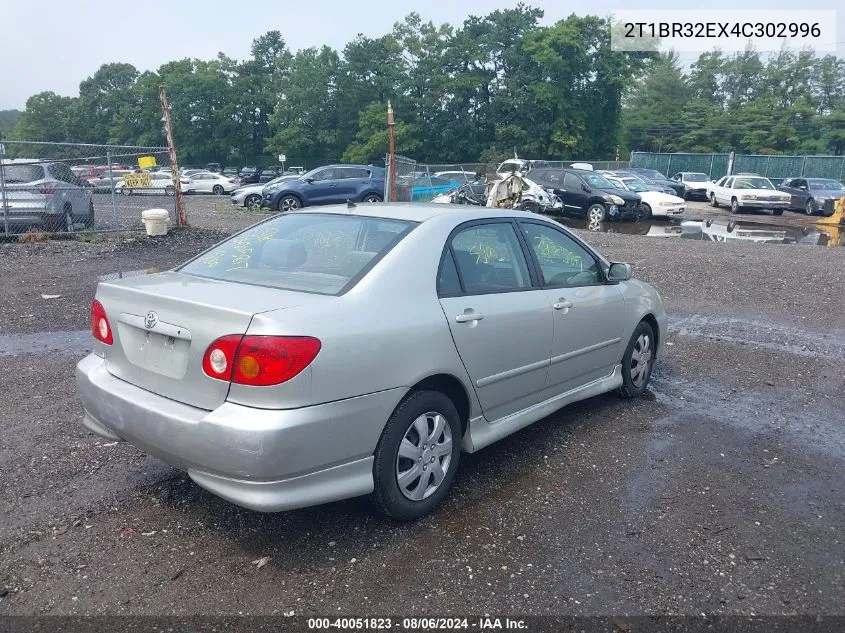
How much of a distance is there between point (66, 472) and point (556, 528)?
108 inches

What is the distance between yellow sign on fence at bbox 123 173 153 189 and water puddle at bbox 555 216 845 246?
37.4 ft

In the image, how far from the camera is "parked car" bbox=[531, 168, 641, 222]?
21.3 m

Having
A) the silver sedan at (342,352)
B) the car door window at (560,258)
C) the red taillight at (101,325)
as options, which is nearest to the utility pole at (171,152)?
the silver sedan at (342,352)

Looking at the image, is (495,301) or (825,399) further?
(825,399)

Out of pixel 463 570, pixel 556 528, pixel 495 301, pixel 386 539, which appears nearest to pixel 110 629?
pixel 386 539

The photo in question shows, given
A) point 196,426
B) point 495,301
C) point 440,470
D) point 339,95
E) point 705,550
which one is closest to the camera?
point 196,426

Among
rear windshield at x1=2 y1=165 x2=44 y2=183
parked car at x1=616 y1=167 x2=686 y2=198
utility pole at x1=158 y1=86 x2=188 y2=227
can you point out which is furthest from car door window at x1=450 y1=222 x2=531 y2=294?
parked car at x1=616 y1=167 x2=686 y2=198

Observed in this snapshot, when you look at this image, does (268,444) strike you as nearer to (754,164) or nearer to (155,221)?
(155,221)

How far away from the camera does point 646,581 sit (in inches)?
123

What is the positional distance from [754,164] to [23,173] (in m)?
43.1

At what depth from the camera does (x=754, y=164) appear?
146 ft

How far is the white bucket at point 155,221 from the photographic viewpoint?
1355 centimetres

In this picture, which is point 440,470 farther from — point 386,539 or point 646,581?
point 646,581

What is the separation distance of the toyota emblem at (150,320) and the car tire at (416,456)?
47.1 inches
